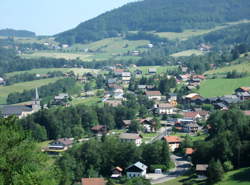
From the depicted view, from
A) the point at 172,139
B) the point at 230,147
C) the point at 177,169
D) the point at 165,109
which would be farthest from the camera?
the point at 165,109

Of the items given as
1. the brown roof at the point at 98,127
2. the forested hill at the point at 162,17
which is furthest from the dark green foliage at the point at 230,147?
the forested hill at the point at 162,17

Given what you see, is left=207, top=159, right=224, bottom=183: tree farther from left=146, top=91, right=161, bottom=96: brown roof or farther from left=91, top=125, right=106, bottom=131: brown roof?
left=146, top=91, right=161, bottom=96: brown roof

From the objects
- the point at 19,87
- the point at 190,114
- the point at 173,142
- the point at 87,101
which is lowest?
the point at 173,142

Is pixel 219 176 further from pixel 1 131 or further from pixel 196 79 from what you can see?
pixel 196 79

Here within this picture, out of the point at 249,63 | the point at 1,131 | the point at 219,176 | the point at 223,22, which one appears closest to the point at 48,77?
the point at 249,63

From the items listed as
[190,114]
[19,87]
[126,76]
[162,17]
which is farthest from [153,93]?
[162,17]

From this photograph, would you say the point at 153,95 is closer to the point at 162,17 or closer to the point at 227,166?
the point at 227,166

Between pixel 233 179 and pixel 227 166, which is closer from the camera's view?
pixel 233 179
